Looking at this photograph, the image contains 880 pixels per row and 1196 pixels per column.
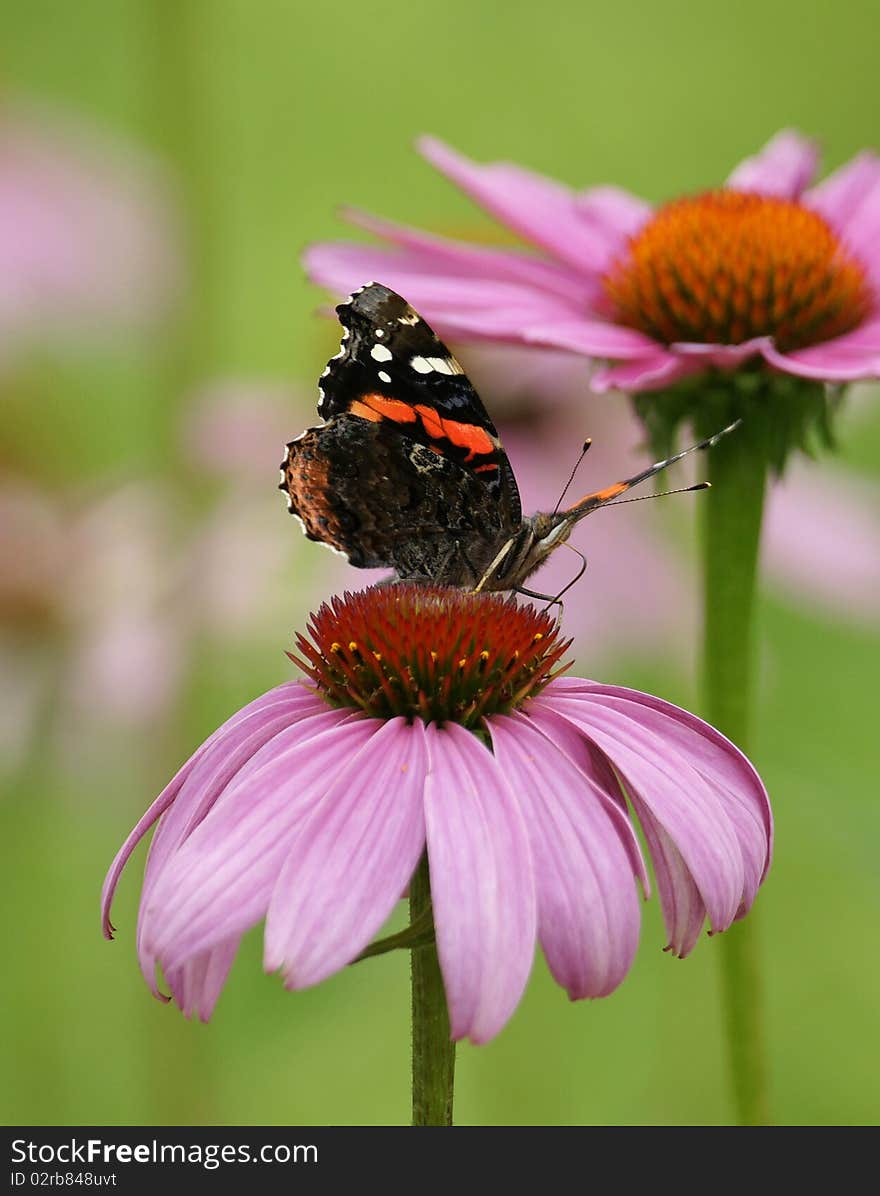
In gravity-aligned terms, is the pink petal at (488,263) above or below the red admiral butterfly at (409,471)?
above

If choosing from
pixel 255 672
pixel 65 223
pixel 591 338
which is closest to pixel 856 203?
pixel 591 338

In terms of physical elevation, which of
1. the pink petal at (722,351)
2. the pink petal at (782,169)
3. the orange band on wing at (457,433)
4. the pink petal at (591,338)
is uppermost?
the pink petal at (782,169)

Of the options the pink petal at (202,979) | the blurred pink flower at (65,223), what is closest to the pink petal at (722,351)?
the pink petal at (202,979)

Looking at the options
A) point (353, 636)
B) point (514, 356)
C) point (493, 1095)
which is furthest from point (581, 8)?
point (353, 636)

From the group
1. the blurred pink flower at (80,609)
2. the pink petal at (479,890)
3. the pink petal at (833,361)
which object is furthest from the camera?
the blurred pink flower at (80,609)

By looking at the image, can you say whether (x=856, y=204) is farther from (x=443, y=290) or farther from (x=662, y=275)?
(x=443, y=290)

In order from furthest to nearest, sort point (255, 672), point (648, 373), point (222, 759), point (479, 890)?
point (255, 672), point (648, 373), point (222, 759), point (479, 890)

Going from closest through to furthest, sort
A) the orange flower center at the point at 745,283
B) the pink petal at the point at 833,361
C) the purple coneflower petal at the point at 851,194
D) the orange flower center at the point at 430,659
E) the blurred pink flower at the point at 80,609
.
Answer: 1. the orange flower center at the point at 430,659
2. the pink petal at the point at 833,361
3. the orange flower center at the point at 745,283
4. the purple coneflower petal at the point at 851,194
5. the blurred pink flower at the point at 80,609

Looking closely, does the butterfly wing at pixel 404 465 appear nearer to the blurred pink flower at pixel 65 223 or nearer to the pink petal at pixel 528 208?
the pink petal at pixel 528 208
